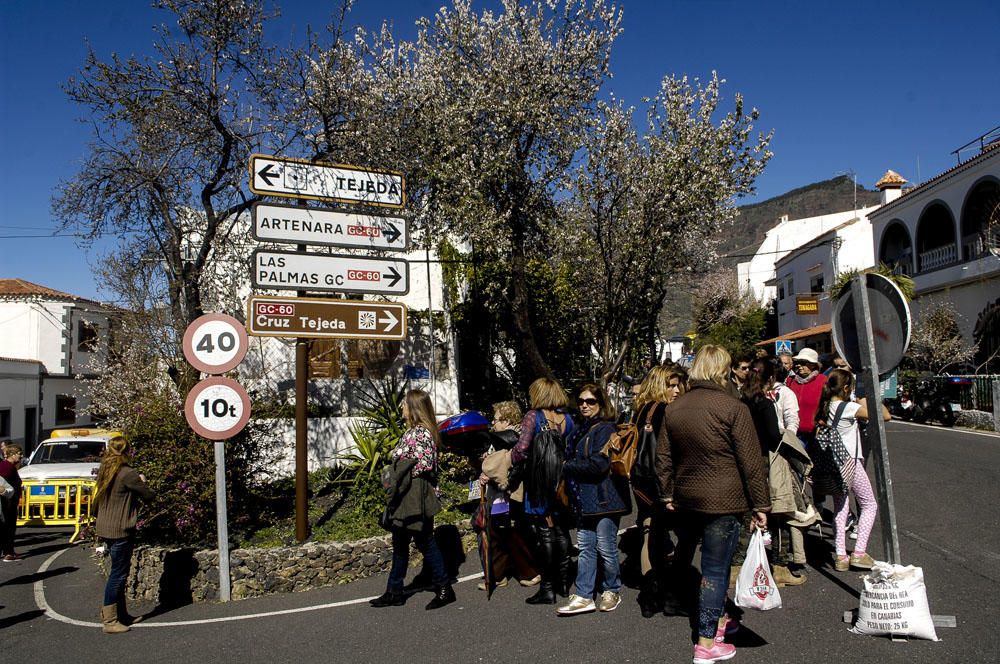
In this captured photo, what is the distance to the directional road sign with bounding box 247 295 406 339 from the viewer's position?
8.12 metres

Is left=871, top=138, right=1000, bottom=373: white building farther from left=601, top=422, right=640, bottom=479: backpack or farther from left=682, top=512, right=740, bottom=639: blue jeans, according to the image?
left=682, top=512, right=740, bottom=639: blue jeans

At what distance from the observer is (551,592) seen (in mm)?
6129

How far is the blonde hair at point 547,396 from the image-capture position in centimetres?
619

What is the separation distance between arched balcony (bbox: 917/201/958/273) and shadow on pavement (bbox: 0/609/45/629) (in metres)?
29.6

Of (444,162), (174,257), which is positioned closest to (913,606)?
(444,162)

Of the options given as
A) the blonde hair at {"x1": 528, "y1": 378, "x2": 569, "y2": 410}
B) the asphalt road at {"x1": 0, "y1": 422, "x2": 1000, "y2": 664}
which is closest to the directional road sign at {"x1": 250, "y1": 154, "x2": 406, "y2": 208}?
the blonde hair at {"x1": 528, "y1": 378, "x2": 569, "y2": 410}

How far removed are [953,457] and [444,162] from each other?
34.0 feet

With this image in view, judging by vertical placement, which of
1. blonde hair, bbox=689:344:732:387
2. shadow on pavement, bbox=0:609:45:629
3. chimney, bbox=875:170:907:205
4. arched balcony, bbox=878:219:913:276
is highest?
chimney, bbox=875:170:907:205

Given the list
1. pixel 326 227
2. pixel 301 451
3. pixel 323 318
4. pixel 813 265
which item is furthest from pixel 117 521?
pixel 813 265

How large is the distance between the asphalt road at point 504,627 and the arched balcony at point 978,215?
20.3 m

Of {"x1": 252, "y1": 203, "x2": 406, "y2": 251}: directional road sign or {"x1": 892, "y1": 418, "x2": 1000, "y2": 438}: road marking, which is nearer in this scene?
{"x1": 252, "y1": 203, "x2": 406, "y2": 251}: directional road sign

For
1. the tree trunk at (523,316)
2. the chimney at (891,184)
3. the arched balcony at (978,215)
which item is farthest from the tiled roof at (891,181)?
the tree trunk at (523,316)

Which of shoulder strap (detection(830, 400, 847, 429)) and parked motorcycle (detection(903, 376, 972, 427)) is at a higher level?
shoulder strap (detection(830, 400, 847, 429))

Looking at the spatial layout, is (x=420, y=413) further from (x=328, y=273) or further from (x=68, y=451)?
(x=68, y=451)
